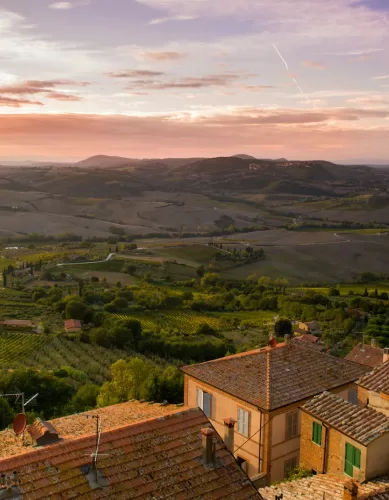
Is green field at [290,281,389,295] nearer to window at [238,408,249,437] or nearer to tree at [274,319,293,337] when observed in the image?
tree at [274,319,293,337]

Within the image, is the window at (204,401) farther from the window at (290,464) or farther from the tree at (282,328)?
the tree at (282,328)

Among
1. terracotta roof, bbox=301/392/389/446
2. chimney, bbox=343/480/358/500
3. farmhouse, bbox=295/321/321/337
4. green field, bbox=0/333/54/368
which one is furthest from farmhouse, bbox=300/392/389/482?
farmhouse, bbox=295/321/321/337

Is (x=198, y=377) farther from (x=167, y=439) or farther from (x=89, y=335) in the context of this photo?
(x=89, y=335)

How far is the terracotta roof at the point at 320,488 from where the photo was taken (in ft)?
36.8

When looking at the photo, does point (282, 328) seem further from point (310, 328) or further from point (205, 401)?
point (205, 401)

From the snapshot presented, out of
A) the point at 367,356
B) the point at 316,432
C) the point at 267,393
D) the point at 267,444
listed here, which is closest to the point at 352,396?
the point at 267,393

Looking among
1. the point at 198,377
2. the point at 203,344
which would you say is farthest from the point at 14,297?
the point at 198,377

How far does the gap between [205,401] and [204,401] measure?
46mm

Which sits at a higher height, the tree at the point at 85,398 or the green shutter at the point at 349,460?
the green shutter at the point at 349,460

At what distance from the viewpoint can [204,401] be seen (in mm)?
19172

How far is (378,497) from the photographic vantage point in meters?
10.4

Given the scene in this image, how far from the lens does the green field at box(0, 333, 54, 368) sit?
44.1 meters

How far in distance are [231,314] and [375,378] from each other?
5048cm

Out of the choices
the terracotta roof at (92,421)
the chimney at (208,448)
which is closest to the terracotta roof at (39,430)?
the terracotta roof at (92,421)
